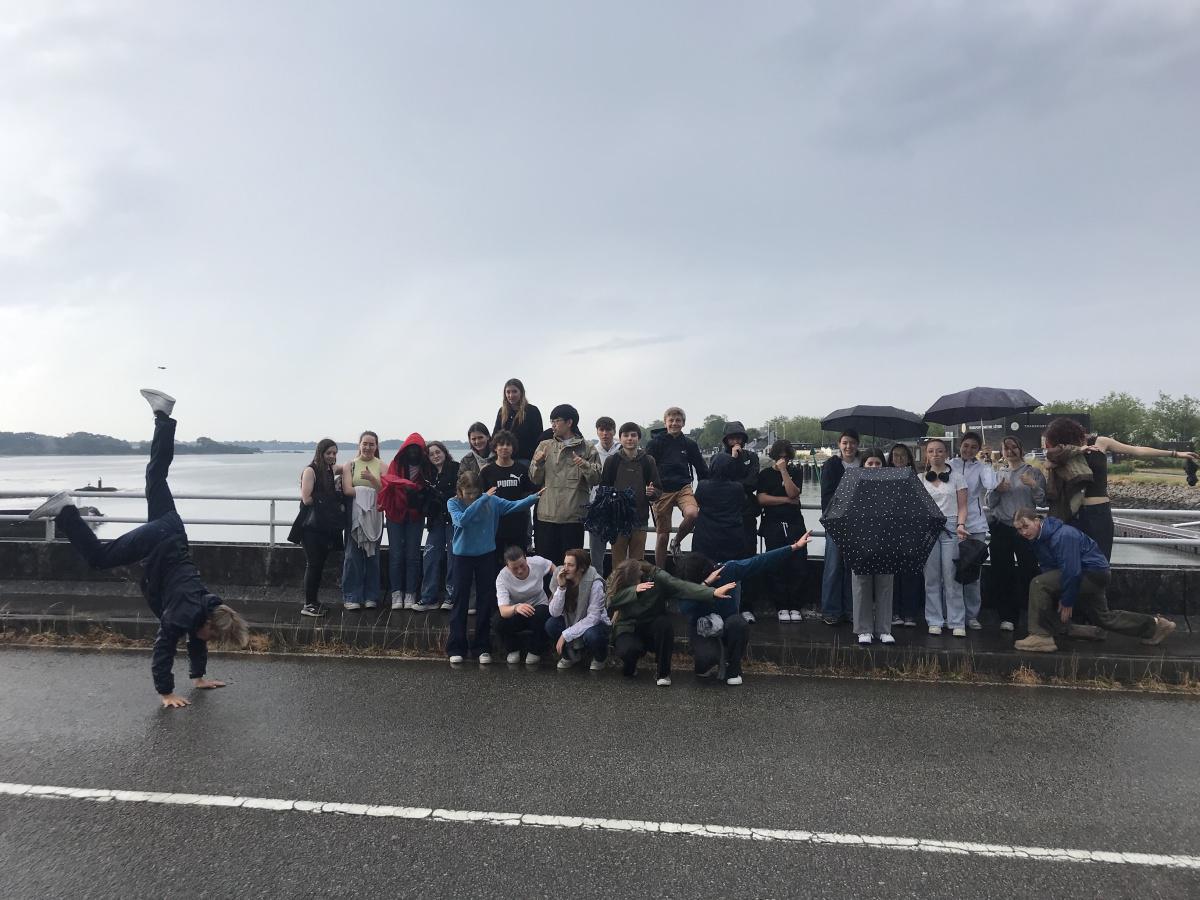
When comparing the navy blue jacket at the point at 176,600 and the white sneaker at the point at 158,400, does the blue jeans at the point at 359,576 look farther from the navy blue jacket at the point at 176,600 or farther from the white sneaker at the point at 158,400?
the white sneaker at the point at 158,400

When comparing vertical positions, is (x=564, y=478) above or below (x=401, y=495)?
above

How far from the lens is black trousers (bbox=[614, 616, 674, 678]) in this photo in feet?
19.2

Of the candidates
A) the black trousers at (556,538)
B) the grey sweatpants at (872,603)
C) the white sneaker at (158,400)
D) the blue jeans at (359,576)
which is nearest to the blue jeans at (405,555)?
the blue jeans at (359,576)

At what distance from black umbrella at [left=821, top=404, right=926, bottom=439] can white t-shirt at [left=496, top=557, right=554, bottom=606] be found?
4173 mm

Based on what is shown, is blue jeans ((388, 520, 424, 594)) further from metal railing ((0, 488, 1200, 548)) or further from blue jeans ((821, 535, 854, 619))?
blue jeans ((821, 535, 854, 619))

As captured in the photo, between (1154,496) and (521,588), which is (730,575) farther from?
(1154,496)

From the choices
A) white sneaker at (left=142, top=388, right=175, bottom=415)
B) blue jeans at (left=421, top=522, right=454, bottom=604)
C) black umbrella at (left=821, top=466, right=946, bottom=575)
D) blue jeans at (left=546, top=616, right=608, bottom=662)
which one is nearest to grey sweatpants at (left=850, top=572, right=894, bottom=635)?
black umbrella at (left=821, top=466, right=946, bottom=575)

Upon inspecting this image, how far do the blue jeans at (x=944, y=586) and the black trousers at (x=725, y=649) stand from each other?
215 centimetres

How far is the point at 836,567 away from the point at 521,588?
3.16 metres

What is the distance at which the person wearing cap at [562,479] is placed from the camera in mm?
6973

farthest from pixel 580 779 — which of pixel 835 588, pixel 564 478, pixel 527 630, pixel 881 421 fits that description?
pixel 881 421

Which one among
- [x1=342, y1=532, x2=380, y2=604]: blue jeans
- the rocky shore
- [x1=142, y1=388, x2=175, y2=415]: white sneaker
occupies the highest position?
[x1=142, y1=388, x2=175, y2=415]: white sneaker

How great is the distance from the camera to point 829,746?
4.48 meters

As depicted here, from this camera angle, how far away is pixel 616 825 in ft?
11.4
